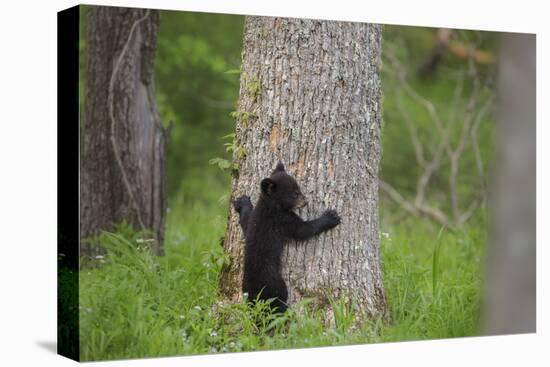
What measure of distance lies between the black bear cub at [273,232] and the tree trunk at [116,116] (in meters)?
2.17

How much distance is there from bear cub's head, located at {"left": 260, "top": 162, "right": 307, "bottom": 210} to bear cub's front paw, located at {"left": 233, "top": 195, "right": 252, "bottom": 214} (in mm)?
206

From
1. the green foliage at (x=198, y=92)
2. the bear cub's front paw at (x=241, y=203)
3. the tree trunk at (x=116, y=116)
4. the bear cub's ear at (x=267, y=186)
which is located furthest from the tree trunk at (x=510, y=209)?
the green foliage at (x=198, y=92)

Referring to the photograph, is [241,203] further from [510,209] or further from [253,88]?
[510,209]

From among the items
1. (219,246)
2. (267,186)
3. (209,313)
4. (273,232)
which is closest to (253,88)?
(267,186)

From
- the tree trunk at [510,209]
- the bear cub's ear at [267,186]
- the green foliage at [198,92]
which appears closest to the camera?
the tree trunk at [510,209]

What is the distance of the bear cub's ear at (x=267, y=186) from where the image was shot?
19.0 feet

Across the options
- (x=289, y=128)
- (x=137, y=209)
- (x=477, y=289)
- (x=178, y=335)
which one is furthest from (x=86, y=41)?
(x=477, y=289)

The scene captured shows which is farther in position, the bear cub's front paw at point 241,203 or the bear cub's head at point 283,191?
the bear cub's front paw at point 241,203

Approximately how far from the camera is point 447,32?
1348cm

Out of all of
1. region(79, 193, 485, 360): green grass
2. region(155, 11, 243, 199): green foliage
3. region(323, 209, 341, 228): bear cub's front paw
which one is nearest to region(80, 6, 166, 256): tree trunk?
region(79, 193, 485, 360): green grass

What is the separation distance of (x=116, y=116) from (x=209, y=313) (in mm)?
2496

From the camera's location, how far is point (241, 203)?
→ 6051 millimetres

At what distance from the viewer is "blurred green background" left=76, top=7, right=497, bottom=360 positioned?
19.0ft

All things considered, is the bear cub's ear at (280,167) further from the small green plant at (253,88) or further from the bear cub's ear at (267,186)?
the small green plant at (253,88)
